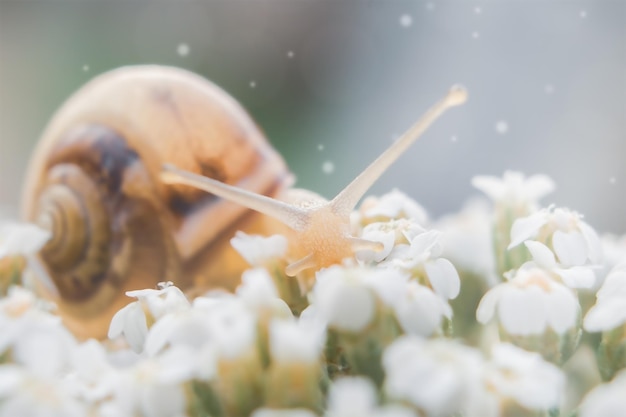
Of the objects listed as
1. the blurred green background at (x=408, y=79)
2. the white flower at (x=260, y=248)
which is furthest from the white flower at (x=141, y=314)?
the blurred green background at (x=408, y=79)

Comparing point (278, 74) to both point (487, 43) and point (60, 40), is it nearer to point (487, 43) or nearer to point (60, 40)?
point (487, 43)

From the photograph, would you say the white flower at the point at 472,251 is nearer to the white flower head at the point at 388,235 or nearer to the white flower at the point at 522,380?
the white flower head at the point at 388,235

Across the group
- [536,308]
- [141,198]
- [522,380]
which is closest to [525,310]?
[536,308]

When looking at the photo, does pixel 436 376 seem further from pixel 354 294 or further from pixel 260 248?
pixel 260 248

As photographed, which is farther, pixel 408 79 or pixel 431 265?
pixel 408 79

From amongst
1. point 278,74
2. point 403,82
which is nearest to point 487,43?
point 403,82
